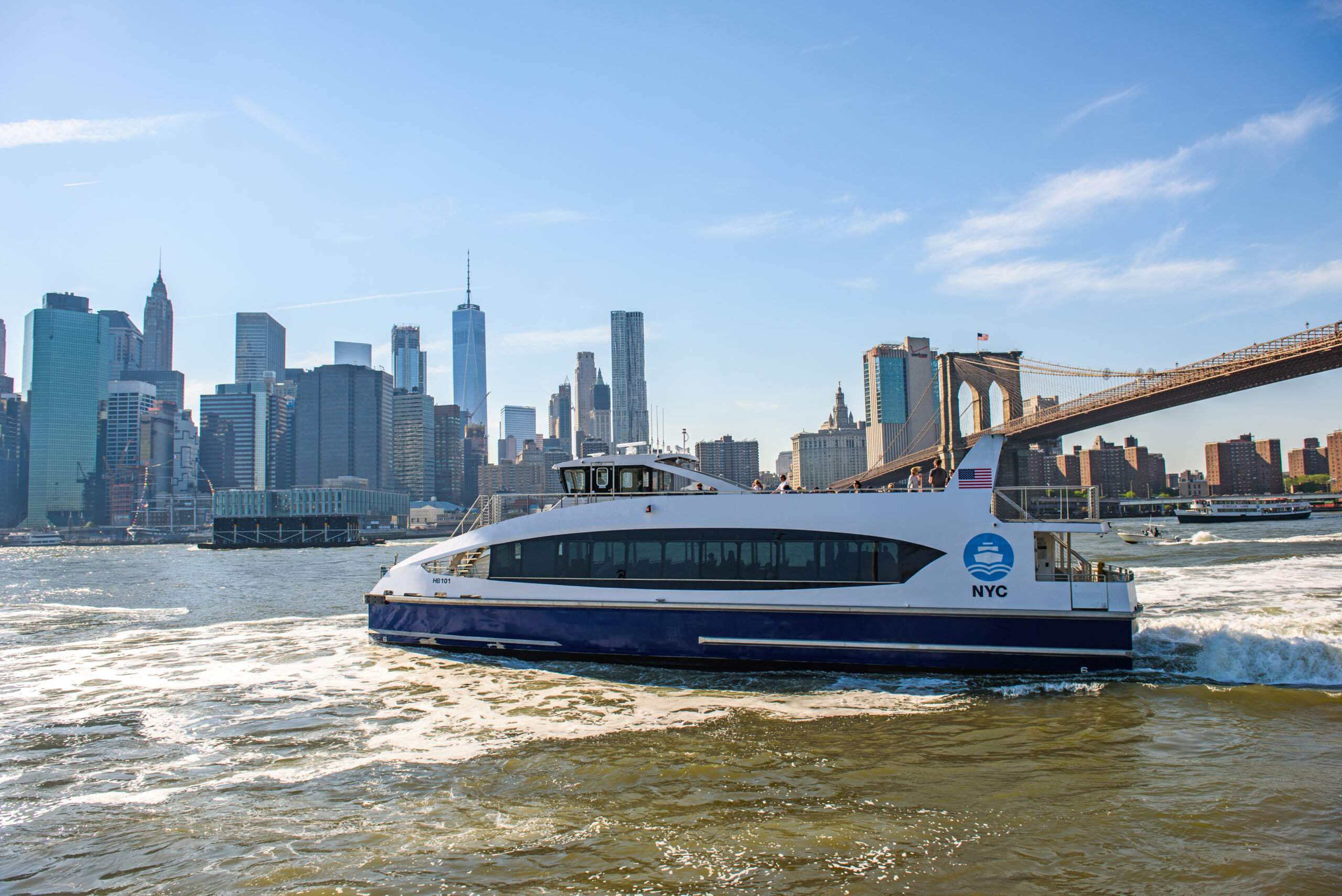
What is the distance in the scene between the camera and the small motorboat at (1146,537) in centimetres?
5219

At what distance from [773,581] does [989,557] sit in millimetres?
3167

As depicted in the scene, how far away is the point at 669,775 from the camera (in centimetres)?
798

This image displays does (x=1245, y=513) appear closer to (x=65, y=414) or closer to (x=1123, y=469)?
(x=1123, y=469)

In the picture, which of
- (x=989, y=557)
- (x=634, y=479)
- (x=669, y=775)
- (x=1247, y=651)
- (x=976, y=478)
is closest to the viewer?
(x=669, y=775)

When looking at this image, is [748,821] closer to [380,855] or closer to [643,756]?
[643,756]

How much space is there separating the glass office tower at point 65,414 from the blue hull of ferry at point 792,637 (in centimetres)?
19797

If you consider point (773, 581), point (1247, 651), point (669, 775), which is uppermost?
point (773, 581)

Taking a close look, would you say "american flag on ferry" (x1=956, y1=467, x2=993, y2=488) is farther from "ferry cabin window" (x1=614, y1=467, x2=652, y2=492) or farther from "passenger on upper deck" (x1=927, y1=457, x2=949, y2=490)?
"ferry cabin window" (x1=614, y1=467, x2=652, y2=492)

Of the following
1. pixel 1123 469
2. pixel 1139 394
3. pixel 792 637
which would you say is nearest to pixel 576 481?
pixel 792 637

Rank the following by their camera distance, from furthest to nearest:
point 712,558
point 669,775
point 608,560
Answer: point 608,560
point 712,558
point 669,775

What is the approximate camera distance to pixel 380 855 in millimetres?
6301

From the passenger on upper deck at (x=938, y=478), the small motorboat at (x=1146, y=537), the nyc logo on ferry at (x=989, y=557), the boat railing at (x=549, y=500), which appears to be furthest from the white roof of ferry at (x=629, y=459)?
the small motorboat at (x=1146, y=537)

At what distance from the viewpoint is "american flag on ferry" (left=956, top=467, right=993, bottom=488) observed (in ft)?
38.3

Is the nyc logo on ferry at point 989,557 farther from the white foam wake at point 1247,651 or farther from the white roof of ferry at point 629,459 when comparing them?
the white roof of ferry at point 629,459
